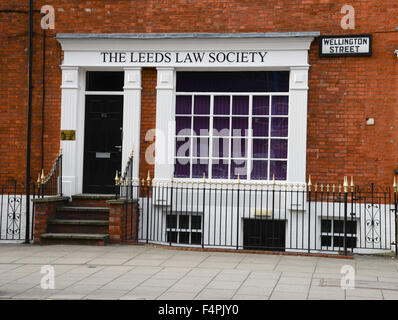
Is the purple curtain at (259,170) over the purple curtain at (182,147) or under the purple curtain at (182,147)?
under

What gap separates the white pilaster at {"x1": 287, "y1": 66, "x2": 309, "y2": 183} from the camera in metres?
12.2

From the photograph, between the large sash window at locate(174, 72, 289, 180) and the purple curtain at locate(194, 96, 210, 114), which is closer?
the large sash window at locate(174, 72, 289, 180)

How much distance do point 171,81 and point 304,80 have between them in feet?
8.98

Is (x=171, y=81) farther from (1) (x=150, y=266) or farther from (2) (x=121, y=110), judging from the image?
(1) (x=150, y=266)

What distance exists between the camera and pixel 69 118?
1299cm

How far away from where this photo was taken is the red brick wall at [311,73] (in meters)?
12.0

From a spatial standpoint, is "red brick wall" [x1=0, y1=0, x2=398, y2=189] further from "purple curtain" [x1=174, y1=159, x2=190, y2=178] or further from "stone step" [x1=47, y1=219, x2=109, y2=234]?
"stone step" [x1=47, y1=219, x2=109, y2=234]

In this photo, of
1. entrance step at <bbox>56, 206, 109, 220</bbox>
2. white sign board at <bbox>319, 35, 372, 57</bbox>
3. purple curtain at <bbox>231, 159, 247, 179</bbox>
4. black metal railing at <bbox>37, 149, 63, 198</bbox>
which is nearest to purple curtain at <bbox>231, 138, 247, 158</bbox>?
purple curtain at <bbox>231, 159, 247, 179</bbox>

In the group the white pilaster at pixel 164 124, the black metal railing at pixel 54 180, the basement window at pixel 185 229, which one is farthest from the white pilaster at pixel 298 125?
the black metal railing at pixel 54 180

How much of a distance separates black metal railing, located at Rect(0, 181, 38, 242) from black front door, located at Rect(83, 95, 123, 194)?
1.29 meters

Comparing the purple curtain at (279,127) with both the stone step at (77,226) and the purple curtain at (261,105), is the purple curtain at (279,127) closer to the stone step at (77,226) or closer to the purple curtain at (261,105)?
the purple curtain at (261,105)

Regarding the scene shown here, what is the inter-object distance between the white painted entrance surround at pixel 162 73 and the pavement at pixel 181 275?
2254 mm

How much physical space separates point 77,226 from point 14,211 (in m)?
1.59

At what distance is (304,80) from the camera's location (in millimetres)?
12227
